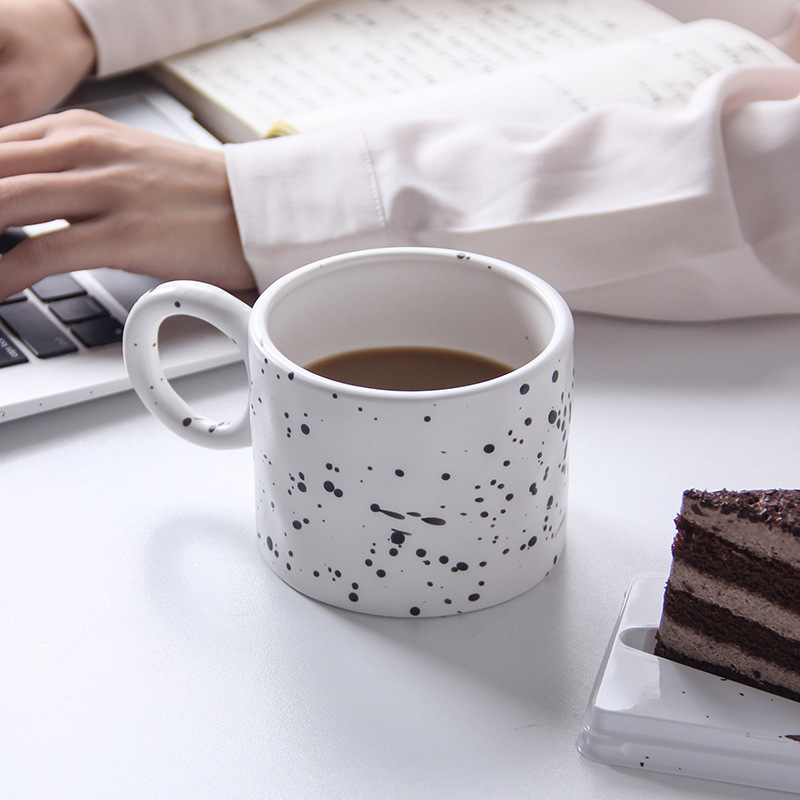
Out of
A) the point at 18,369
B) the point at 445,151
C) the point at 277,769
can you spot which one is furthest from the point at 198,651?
the point at 445,151

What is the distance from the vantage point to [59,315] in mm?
573

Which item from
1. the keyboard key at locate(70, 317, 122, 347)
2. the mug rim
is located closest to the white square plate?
the mug rim

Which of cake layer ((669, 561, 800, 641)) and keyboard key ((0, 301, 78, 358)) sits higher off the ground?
cake layer ((669, 561, 800, 641))

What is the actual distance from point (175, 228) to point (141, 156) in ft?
0.23

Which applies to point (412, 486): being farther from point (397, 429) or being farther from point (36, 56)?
point (36, 56)

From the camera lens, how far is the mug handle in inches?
16.5

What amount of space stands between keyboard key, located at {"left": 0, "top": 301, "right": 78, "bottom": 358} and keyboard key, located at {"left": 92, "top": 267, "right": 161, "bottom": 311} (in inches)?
1.9

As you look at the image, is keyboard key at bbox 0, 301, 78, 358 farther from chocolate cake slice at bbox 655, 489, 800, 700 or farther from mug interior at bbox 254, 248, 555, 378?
chocolate cake slice at bbox 655, 489, 800, 700

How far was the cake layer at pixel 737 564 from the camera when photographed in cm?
34

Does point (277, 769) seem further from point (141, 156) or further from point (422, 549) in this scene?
point (141, 156)

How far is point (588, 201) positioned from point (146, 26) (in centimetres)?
46

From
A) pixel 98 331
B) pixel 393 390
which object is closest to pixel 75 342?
pixel 98 331

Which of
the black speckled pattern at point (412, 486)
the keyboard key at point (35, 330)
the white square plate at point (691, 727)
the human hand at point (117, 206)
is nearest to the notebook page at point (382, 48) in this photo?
the human hand at point (117, 206)

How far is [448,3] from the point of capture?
928 millimetres
